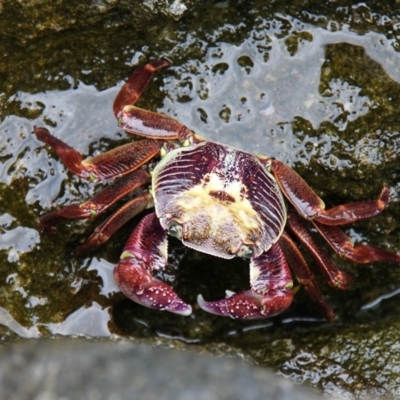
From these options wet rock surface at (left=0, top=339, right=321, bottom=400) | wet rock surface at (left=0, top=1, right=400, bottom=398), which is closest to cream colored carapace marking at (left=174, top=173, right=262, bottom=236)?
wet rock surface at (left=0, top=1, right=400, bottom=398)

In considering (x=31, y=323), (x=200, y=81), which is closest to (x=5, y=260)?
(x=31, y=323)

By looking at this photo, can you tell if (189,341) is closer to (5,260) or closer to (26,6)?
(5,260)

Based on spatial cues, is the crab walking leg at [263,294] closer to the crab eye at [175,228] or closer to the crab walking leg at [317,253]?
the crab walking leg at [317,253]

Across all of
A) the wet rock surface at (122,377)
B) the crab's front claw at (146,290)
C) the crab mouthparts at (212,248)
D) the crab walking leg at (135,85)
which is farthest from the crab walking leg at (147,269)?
the wet rock surface at (122,377)

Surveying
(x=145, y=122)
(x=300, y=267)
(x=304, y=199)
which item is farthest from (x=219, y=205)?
(x=300, y=267)

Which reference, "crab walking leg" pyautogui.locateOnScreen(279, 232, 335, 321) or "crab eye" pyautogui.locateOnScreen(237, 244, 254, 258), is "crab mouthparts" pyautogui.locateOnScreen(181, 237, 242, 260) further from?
"crab walking leg" pyautogui.locateOnScreen(279, 232, 335, 321)

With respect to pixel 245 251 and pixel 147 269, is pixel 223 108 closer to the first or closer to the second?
pixel 245 251
